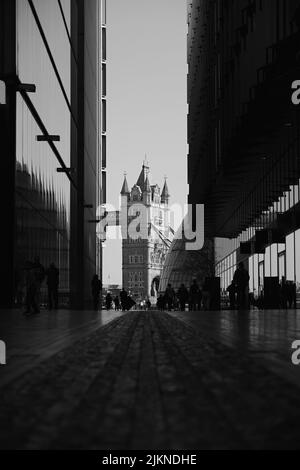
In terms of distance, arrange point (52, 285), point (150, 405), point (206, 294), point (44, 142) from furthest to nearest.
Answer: point (206, 294) < point (44, 142) < point (52, 285) < point (150, 405)

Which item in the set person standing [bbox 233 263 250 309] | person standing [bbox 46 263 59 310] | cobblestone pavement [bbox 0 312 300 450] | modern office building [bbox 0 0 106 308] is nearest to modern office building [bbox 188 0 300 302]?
person standing [bbox 233 263 250 309]

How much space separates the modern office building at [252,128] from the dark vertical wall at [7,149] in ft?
22.7

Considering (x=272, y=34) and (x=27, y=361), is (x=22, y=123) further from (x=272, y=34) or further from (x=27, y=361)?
(x=27, y=361)

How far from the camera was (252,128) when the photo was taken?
101ft

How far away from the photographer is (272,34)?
28203mm

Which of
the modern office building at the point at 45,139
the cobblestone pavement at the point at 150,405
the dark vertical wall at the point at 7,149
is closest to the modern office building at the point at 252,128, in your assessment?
the modern office building at the point at 45,139

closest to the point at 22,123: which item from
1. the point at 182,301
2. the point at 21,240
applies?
the point at 21,240

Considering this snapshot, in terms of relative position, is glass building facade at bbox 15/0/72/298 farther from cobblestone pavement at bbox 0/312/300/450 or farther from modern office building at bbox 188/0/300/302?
cobblestone pavement at bbox 0/312/300/450

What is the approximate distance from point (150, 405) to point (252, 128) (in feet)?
91.1

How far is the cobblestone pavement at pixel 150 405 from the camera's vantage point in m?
2.75

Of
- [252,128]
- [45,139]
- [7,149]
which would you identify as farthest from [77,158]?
[7,149]

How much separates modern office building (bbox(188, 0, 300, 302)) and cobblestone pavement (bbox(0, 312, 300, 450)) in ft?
58.3

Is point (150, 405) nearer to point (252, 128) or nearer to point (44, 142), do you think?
point (252, 128)

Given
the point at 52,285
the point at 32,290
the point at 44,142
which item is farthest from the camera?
the point at 44,142
